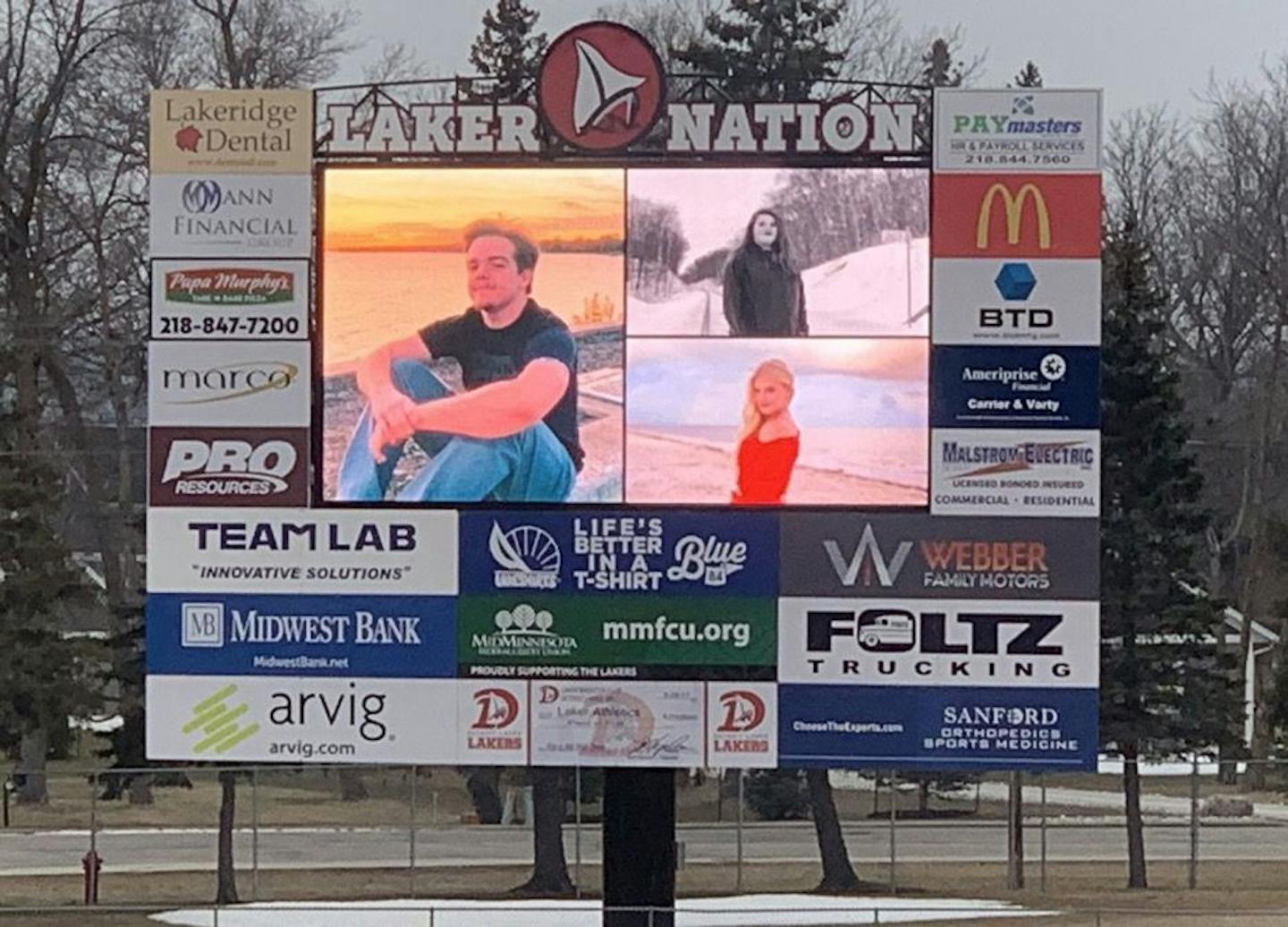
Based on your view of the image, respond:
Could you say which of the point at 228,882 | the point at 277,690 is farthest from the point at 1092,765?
the point at 228,882

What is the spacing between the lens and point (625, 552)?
1522 cm

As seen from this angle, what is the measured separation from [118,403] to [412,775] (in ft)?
39.7

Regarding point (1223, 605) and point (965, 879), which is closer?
point (965, 879)

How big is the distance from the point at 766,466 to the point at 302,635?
333 cm

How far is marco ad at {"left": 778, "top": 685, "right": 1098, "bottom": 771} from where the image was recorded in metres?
15.2

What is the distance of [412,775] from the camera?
32.1m

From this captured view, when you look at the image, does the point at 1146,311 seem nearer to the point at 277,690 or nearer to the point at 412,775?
the point at 412,775

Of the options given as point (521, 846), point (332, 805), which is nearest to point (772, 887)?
point (521, 846)

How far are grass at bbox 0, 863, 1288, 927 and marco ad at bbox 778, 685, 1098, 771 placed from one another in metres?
10.4

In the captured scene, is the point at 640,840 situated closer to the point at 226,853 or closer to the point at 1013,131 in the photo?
the point at 1013,131

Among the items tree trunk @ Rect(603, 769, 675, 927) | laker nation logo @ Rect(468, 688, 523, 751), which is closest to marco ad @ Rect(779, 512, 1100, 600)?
laker nation logo @ Rect(468, 688, 523, 751)

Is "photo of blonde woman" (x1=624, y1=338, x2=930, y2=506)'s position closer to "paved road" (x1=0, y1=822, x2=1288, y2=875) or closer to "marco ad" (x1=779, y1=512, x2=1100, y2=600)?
"marco ad" (x1=779, y1=512, x2=1100, y2=600)

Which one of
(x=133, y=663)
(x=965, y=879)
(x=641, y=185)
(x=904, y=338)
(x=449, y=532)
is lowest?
(x=965, y=879)

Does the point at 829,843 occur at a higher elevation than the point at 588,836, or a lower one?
higher
